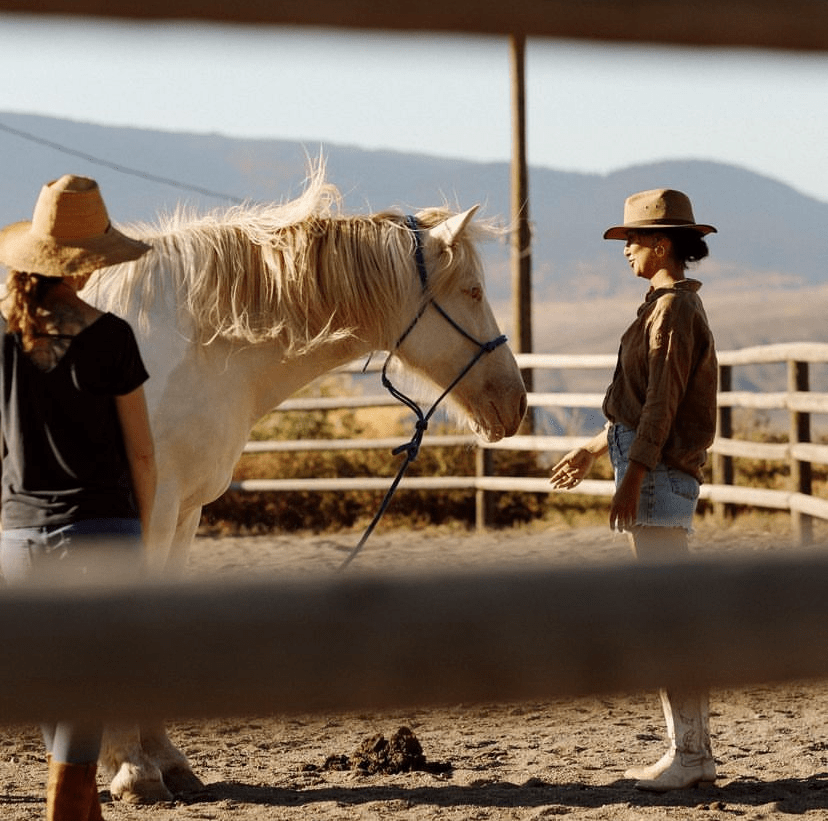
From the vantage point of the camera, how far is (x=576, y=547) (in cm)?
982

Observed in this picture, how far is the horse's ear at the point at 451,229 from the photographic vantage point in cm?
436

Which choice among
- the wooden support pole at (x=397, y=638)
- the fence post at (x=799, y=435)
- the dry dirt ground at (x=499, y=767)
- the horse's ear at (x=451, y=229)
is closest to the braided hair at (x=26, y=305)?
the dry dirt ground at (x=499, y=767)

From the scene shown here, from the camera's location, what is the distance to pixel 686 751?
157 inches

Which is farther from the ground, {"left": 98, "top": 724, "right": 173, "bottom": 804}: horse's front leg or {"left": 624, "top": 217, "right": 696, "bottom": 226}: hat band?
{"left": 624, "top": 217, "right": 696, "bottom": 226}: hat band

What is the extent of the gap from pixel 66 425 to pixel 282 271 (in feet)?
5.09

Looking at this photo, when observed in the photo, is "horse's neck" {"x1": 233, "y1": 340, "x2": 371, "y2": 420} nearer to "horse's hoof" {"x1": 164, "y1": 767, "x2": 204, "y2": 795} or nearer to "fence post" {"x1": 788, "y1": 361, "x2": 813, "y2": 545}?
"horse's hoof" {"x1": 164, "y1": 767, "x2": 204, "y2": 795}

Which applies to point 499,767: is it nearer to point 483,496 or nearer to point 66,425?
point 66,425

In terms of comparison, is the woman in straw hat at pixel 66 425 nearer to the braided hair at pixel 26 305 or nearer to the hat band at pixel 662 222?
the braided hair at pixel 26 305

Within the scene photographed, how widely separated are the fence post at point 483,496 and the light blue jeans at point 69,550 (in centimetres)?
819

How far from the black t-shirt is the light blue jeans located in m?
0.02

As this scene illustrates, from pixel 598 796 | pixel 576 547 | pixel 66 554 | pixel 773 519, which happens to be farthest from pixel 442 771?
pixel 773 519

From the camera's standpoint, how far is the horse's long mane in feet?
13.6

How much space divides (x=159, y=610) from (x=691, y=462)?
3.22 meters

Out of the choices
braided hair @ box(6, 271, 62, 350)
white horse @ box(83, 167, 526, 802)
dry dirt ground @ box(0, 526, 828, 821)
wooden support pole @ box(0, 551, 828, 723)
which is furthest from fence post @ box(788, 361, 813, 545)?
wooden support pole @ box(0, 551, 828, 723)
